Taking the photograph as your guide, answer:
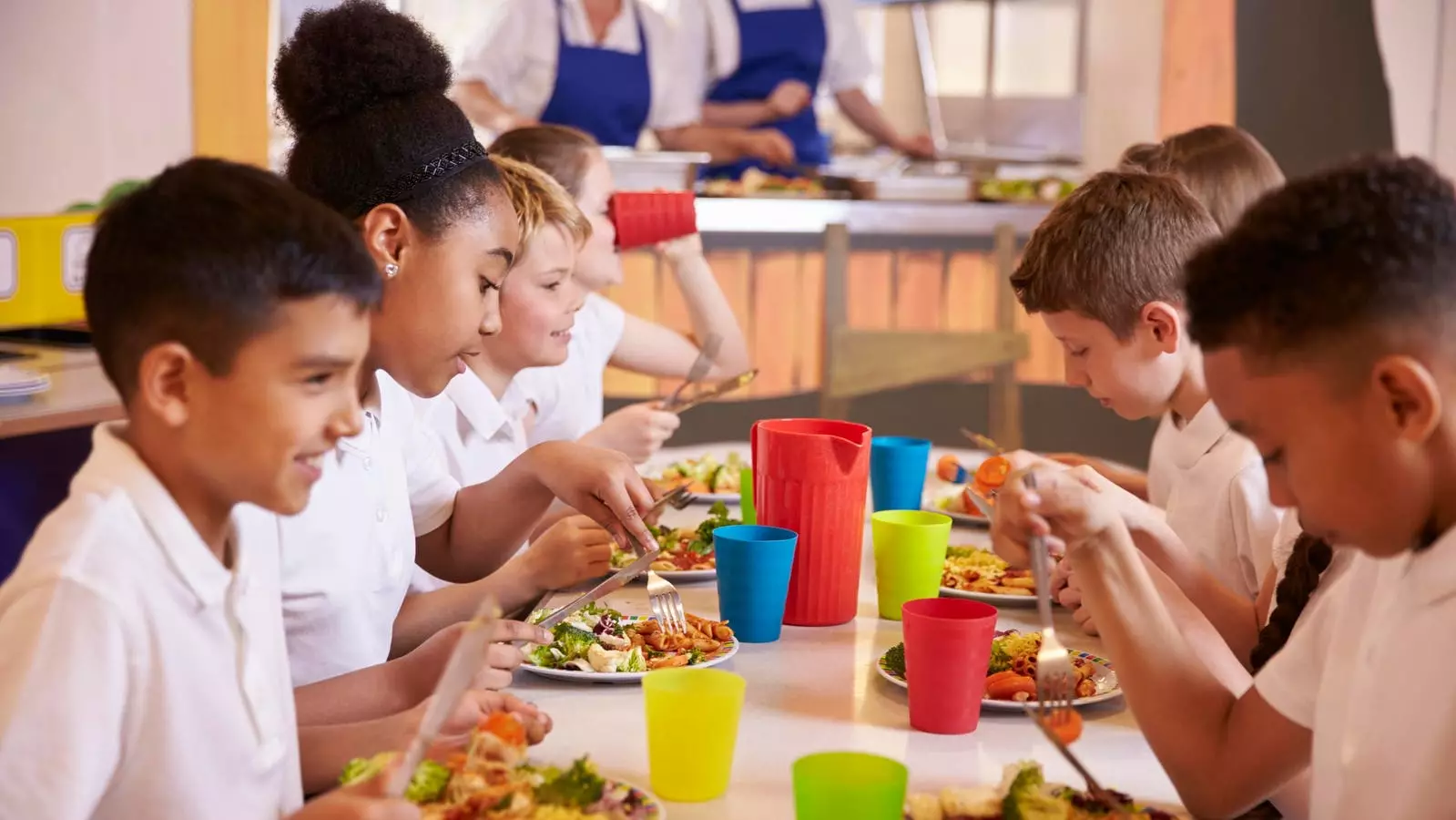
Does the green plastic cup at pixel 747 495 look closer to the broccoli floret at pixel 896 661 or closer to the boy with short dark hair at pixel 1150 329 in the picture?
the boy with short dark hair at pixel 1150 329

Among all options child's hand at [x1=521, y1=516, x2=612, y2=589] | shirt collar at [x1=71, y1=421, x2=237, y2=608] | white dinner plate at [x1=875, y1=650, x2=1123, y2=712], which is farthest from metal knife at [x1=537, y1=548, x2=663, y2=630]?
shirt collar at [x1=71, y1=421, x2=237, y2=608]

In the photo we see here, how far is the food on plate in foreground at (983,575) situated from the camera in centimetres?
170

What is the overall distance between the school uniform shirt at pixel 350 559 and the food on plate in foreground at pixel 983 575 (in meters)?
0.64

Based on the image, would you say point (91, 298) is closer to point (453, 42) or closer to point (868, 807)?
point (868, 807)

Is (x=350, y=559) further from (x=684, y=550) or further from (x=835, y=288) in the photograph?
(x=835, y=288)

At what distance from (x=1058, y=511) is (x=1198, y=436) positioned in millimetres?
629

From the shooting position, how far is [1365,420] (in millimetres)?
950

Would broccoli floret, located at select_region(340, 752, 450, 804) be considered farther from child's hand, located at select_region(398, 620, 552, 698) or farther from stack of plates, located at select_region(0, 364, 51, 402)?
stack of plates, located at select_region(0, 364, 51, 402)

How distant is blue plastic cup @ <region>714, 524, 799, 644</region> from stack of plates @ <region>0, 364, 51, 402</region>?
1.47 m

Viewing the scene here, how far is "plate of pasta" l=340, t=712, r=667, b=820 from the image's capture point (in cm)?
99

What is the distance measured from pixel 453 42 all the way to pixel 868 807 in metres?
5.84

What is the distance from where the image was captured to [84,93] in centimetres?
416

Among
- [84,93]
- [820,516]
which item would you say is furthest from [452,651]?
[84,93]

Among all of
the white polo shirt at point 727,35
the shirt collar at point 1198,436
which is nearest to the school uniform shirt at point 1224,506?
the shirt collar at point 1198,436
